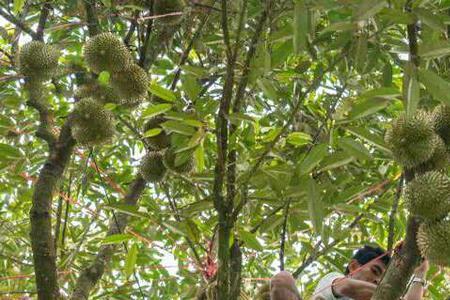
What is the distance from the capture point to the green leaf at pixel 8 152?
2779 mm

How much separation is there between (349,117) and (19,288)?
9.08 ft

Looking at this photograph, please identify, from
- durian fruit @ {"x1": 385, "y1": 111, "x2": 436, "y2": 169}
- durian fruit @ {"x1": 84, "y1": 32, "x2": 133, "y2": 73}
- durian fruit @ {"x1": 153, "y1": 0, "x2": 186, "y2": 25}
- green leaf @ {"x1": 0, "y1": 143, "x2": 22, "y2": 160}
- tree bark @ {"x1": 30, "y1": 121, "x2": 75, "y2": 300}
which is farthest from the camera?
green leaf @ {"x1": 0, "y1": 143, "x2": 22, "y2": 160}

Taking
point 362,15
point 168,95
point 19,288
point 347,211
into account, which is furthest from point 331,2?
point 19,288

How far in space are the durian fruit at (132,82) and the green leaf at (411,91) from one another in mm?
1245

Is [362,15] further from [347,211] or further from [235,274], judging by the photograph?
[235,274]

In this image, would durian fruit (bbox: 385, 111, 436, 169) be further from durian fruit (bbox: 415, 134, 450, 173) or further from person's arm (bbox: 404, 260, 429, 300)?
person's arm (bbox: 404, 260, 429, 300)

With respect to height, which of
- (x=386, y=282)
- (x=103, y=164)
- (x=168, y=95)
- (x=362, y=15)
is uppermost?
(x=103, y=164)

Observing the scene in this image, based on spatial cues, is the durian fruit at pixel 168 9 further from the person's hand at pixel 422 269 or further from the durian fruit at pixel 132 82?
the person's hand at pixel 422 269

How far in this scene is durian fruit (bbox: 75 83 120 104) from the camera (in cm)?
262

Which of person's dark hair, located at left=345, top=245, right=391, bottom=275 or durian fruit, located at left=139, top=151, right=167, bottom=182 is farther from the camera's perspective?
person's dark hair, located at left=345, top=245, right=391, bottom=275

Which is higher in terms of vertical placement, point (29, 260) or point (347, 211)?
point (29, 260)


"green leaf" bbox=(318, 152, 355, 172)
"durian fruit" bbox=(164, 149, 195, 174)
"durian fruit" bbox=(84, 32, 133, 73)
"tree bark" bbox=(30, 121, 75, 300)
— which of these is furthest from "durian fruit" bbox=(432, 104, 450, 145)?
"tree bark" bbox=(30, 121, 75, 300)

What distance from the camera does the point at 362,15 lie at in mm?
1318

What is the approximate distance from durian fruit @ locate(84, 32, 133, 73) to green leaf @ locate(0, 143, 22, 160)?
588mm
